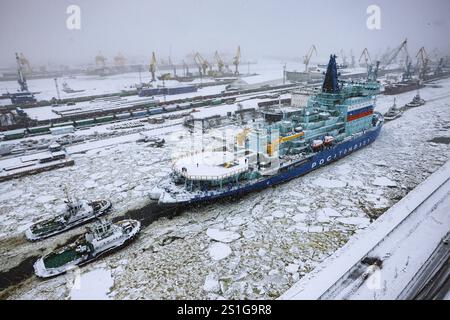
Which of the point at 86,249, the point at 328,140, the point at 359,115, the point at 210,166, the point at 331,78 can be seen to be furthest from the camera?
the point at 359,115

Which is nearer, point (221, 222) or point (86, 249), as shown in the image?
point (86, 249)

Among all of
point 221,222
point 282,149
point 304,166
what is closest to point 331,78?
point 282,149

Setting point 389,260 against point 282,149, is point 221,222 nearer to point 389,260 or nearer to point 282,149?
Answer: point 282,149

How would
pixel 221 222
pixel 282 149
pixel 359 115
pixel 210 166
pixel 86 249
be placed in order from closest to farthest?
1. pixel 86 249
2. pixel 221 222
3. pixel 210 166
4. pixel 282 149
5. pixel 359 115

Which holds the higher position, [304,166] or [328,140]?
[328,140]

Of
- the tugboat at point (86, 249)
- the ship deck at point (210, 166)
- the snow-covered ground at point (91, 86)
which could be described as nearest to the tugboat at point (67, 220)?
the tugboat at point (86, 249)

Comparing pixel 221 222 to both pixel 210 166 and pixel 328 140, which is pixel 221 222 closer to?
pixel 210 166

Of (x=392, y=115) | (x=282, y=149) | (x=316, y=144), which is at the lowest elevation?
(x=282, y=149)
